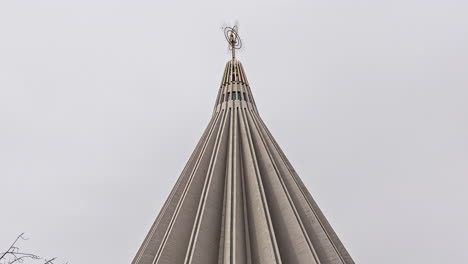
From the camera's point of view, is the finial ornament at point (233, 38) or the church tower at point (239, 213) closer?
the church tower at point (239, 213)

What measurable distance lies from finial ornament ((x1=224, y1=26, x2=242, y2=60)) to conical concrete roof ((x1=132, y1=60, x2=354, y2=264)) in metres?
6.62

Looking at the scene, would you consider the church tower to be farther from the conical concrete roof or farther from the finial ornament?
the finial ornament

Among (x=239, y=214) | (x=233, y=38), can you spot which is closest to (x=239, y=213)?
(x=239, y=214)

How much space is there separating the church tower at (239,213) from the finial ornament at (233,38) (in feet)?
21.4

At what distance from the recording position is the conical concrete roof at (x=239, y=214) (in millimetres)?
10555

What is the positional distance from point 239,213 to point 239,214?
2.1 inches

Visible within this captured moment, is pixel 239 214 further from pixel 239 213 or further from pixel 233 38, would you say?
pixel 233 38

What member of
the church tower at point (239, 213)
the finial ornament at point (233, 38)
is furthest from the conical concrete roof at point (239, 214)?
the finial ornament at point (233, 38)

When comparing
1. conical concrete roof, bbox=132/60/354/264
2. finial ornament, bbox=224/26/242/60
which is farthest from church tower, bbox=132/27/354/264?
finial ornament, bbox=224/26/242/60

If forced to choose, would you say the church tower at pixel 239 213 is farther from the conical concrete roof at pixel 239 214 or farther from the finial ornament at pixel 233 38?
the finial ornament at pixel 233 38

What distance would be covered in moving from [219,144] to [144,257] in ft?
19.6

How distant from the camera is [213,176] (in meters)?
13.4

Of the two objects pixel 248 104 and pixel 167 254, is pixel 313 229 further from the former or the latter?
pixel 248 104

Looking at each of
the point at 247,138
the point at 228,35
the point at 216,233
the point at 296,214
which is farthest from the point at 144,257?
the point at 228,35
